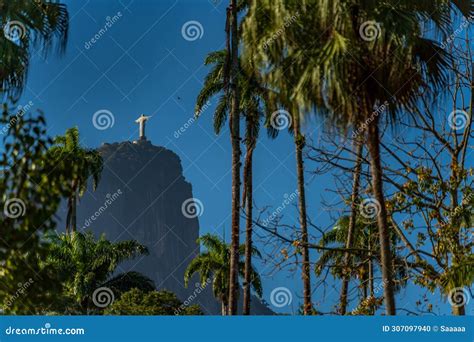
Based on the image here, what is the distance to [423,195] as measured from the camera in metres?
10.0

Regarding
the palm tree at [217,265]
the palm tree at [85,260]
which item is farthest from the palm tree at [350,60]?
the palm tree at [217,265]

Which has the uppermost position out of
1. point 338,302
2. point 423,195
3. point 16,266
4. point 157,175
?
point 157,175

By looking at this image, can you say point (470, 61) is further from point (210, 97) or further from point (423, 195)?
point (210, 97)

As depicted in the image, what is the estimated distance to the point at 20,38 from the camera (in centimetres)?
912

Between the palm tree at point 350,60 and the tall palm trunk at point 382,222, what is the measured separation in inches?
0.5

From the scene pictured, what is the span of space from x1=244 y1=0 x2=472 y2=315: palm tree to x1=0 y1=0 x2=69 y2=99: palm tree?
2.99 m

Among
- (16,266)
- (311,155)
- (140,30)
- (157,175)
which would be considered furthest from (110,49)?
(157,175)

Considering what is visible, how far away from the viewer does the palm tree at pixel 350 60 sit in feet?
28.5

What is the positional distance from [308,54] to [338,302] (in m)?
4.09

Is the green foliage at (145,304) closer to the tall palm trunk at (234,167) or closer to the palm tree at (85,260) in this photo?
the palm tree at (85,260)

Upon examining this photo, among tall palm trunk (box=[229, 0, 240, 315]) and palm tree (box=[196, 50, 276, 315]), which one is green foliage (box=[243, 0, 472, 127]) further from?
palm tree (box=[196, 50, 276, 315])

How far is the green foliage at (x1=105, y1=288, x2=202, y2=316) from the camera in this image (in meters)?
24.4

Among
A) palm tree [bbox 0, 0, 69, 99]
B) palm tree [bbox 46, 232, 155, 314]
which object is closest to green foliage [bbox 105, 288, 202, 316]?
palm tree [bbox 46, 232, 155, 314]

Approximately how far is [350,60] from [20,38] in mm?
4362
